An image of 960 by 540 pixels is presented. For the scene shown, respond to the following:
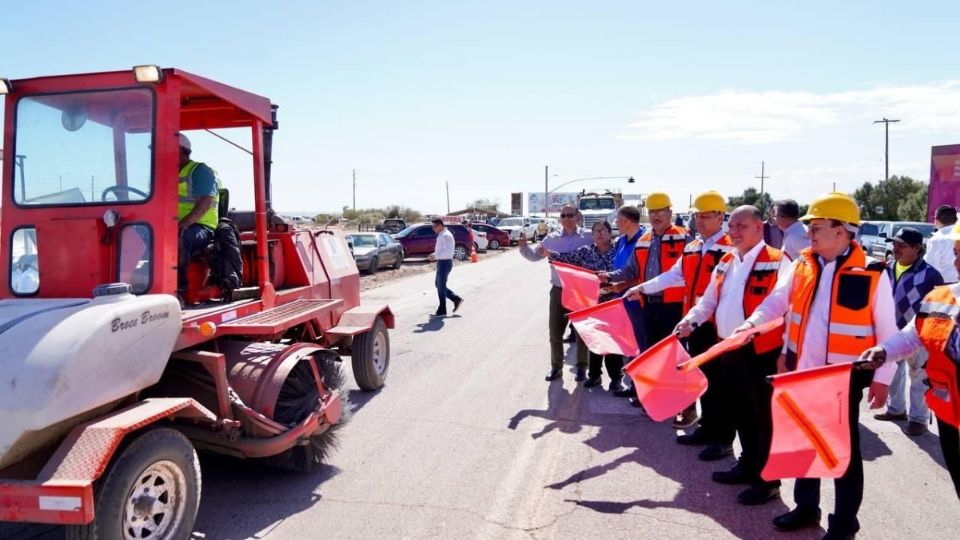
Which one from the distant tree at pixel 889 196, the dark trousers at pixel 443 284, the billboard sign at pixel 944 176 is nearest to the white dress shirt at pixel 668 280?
the dark trousers at pixel 443 284

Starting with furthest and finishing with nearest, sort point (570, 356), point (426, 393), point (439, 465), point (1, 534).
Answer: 1. point (570, 356)
2. point (426, 393)
3. point (439, 465)
4. point (1, 534)

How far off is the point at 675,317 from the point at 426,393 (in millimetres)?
2643

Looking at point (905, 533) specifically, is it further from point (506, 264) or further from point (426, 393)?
point (506, 264)

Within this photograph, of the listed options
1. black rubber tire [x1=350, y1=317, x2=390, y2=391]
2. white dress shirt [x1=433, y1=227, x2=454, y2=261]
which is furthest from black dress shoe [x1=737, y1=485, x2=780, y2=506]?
white dress shirt [x1=433, y1=227, x2=454, y2=261]

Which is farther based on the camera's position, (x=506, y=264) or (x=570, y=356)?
(x=506, y=264)

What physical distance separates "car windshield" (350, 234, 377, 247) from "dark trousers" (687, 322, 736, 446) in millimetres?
18445

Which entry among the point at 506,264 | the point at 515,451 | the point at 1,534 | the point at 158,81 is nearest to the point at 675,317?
the point at 515,451

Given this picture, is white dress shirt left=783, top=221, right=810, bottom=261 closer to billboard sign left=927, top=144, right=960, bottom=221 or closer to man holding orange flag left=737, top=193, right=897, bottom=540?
man holding orange flag left=737, top=193, right=897, bottom=540

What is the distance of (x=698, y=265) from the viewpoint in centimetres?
544

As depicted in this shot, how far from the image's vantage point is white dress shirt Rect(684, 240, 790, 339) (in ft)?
15.0

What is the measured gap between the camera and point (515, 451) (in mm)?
5215

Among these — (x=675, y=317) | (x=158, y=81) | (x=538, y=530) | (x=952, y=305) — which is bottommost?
(x=538, y=530)

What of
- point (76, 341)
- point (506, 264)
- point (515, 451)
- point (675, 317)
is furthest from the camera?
point (506, 264)

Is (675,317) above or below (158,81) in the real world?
below
